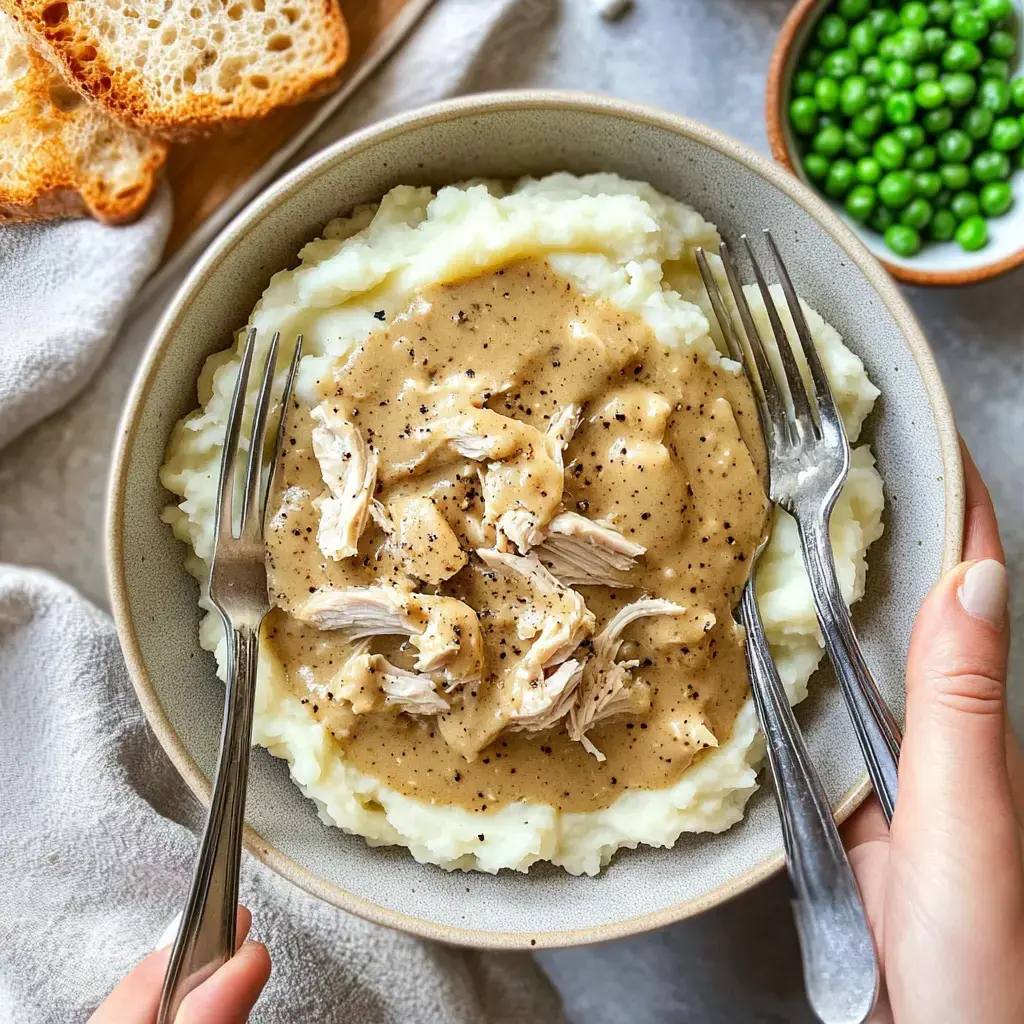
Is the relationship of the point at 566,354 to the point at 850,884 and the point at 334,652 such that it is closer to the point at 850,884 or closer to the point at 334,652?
the point at 334,652

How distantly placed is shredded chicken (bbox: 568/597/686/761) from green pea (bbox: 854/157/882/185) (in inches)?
82.3

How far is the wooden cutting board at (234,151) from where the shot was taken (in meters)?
4.10

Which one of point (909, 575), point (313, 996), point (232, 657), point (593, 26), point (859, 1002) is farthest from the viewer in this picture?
point (593, 26)

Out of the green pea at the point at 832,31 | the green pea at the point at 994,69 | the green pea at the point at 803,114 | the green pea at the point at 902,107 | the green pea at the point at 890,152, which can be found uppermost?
the green pea at the point at 832,31

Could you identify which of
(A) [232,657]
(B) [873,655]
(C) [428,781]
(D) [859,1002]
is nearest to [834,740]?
(B) [873,655]

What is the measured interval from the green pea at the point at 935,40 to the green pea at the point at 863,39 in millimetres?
199

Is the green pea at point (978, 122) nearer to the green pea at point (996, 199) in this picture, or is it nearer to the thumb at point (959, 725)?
the green pea at point (996, 199)

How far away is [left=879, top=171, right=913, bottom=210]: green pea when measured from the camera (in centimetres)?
416

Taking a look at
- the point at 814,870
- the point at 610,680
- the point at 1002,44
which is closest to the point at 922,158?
the point at 1002,44

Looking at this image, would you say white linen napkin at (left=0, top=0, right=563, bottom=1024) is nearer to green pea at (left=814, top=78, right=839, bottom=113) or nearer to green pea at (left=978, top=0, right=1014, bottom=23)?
green pea at (left=814, top=78, right=839, bottom=113)

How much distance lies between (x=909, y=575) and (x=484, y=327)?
1632 millimetres

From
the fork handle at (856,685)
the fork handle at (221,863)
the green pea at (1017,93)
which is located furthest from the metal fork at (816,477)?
the fork handle at (221,863)

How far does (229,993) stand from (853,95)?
385 centimetres

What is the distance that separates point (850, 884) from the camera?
3000 mm
